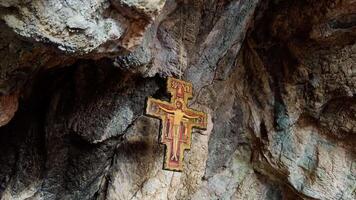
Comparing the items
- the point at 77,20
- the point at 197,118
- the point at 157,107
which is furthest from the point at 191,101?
the point at 77,20

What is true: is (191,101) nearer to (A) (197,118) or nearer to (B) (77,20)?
(A) (197,118)

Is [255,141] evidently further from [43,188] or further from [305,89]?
[43,188]

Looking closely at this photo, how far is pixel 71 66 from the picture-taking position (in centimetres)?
149

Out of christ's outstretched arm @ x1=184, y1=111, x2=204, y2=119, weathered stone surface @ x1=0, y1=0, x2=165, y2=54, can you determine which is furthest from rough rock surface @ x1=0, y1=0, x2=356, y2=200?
christ's outstretched arm @ x1=184, y1=111, x2=204, y2=119

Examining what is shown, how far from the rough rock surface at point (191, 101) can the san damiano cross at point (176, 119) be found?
0.07 m

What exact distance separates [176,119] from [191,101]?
307 mm

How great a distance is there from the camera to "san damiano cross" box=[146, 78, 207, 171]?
142 cm

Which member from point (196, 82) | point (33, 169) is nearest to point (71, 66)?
point (33, 169)

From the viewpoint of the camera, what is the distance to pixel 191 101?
178 cm

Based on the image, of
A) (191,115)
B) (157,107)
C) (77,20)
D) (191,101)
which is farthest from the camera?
(191,101)

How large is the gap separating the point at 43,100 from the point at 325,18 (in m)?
1.21

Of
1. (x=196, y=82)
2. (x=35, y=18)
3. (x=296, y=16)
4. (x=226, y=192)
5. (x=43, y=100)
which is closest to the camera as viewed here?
(x=35, y=18)

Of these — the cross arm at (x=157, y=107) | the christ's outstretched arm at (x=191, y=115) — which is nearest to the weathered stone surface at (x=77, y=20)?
the cross arm at (x=157, y=107)

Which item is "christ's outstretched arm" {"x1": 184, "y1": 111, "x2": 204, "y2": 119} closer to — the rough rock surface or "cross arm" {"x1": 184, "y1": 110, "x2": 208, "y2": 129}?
"cross arm" {"x1": 184, "y1": 110, "x2": 208, "y2": 129}
